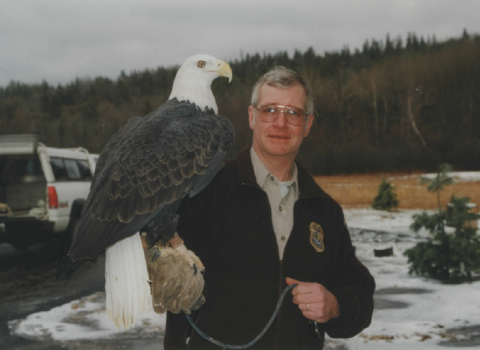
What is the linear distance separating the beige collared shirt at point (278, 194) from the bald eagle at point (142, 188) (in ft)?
0.63

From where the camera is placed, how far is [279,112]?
1780mm

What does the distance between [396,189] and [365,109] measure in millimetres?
1072

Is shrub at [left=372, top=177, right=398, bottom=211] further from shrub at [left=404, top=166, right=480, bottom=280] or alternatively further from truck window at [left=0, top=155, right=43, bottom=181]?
truck window at [left=0, top=155, right=43, bottom=181]

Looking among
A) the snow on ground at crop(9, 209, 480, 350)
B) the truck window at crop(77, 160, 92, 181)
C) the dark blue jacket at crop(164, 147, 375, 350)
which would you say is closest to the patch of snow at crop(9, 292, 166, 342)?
the snow on ground at crop(9, 209, 480, 350)

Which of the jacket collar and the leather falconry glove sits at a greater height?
the jacket collar

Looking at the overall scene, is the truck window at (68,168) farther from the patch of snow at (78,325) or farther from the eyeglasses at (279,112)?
the eyeglasses at (279,112)

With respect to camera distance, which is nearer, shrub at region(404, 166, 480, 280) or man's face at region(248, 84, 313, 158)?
man's face at region(248, 84, 313, 158)

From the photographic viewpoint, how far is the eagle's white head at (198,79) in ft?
7.07

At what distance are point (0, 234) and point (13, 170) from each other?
3.50 feet

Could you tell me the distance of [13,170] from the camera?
193 inches

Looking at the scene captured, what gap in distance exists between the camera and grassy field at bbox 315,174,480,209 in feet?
14.7

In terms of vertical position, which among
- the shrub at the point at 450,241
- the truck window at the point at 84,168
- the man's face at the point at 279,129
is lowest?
the shrub at the point at 450,241

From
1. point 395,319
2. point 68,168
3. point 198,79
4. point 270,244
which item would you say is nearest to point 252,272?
point 270,244

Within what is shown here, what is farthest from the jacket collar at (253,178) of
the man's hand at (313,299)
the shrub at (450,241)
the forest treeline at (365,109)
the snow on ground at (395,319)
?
the shrub at (450,241)
